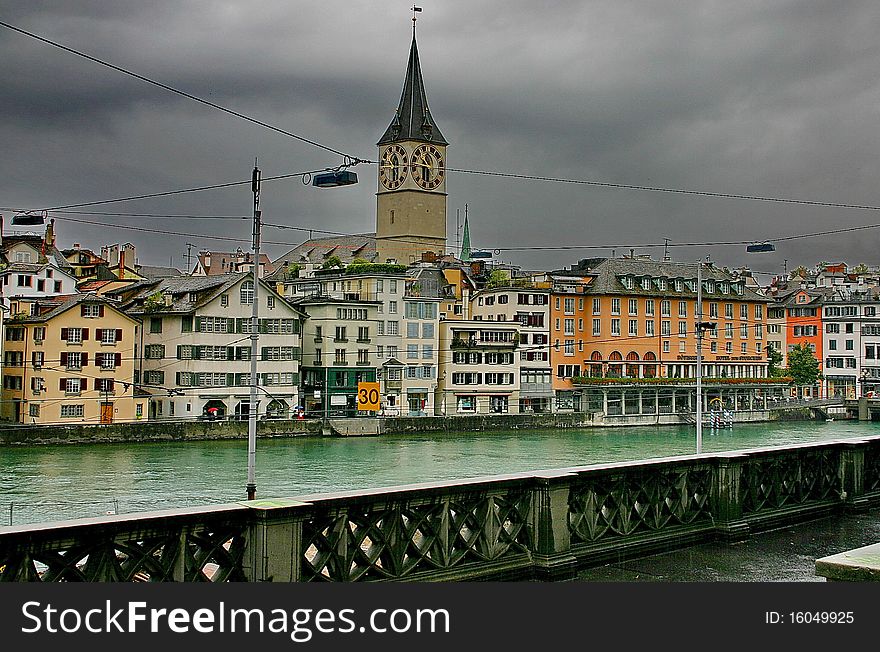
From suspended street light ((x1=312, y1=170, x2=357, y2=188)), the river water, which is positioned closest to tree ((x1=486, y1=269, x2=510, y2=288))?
the river water

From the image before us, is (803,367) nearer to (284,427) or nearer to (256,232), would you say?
(284,427)

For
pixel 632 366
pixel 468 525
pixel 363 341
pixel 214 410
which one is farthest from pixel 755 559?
pixel 632 366

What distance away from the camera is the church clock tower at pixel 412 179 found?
111m

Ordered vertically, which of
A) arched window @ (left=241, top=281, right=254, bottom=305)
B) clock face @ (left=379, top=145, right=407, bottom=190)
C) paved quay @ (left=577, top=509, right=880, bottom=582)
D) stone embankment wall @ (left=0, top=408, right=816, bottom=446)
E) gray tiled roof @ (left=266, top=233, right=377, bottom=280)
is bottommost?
stone embankment wall @ (left=0, top=408, right=816, bottom=446)

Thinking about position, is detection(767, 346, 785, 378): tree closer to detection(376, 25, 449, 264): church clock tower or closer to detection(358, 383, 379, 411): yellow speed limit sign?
detection(376, 25, 449, 264): church clock tower

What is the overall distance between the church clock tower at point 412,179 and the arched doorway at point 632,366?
3301 centimetres

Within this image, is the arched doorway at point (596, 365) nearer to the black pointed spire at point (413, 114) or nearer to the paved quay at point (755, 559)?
the black pointed spire at point (413, 114)

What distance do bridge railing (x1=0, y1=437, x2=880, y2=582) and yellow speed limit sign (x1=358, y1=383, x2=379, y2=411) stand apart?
172 feet

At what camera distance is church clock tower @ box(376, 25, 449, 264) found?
111 metres

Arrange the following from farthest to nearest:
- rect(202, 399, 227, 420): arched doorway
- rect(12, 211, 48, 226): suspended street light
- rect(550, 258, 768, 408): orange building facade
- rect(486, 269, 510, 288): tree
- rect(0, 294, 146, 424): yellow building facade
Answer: rect(550, 258, 768, 408): orange building facade
rect(486, 269, 510, 288): tree
rect(202, 399, 227, 420): arched doorway
rect(0, 294, 146, 424): yellow building facade
rect(12, 211, 48, 226): suspended street light

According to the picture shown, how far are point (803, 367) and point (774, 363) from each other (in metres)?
A: 3.34

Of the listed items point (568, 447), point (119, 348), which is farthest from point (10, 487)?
point (568, 447)

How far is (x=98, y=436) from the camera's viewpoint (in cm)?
5153

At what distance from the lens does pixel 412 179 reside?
369 ft
